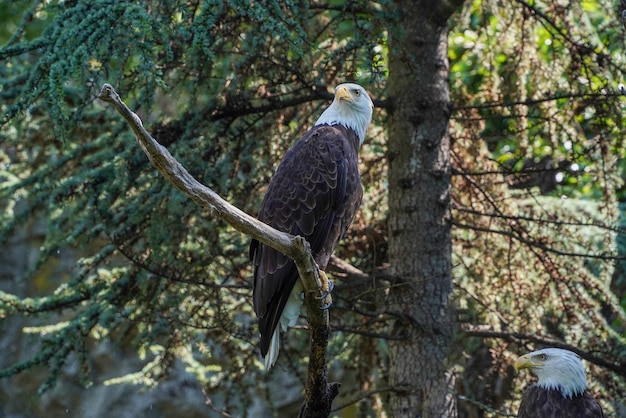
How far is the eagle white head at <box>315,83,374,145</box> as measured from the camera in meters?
4.84

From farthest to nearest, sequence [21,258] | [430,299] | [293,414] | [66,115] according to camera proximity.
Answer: [21,258] < [293,414] < [430,299] < [66,115]

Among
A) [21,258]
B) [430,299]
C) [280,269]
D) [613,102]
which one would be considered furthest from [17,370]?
[21,258]

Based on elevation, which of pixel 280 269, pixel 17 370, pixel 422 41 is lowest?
pixel 17 370

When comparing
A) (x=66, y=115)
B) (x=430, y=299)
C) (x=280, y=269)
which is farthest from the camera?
(x=430, y=299)

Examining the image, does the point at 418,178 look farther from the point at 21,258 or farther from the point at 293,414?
the point at 21,258

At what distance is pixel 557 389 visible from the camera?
466cm

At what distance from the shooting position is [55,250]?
5777 millimetres

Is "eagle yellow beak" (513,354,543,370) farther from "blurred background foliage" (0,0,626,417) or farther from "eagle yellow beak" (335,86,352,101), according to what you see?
"eagle yellow beak" (335,86,352,101)

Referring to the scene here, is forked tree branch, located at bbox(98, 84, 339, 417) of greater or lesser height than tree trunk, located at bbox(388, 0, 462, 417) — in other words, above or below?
below

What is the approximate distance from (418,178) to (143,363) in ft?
24.2

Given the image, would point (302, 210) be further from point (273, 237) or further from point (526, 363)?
point (526, 363)

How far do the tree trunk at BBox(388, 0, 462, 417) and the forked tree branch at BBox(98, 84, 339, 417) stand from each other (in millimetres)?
1466

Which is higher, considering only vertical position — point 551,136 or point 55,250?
point 551,136

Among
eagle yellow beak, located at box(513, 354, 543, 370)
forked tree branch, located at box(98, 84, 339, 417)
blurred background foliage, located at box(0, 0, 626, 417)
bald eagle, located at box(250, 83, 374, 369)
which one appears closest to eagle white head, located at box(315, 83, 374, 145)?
blurred background foliage, located at box(0, 0, 626, 417)
